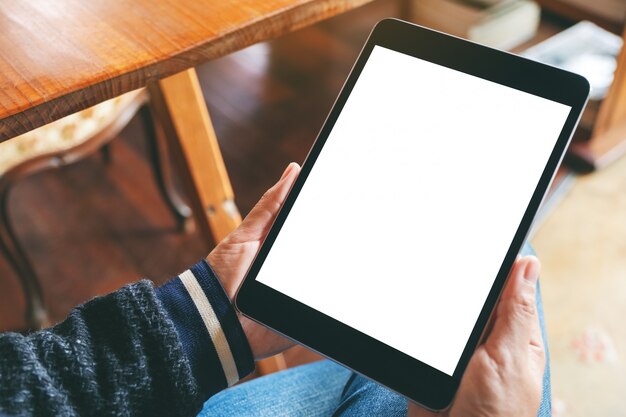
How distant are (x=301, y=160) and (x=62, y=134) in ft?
1.83

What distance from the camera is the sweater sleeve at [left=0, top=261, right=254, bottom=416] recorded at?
377 millimetres

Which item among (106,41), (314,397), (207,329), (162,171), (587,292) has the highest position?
(106,41)

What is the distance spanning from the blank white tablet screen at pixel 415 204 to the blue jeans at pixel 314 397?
9 centimetres

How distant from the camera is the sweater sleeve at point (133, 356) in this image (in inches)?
14.8

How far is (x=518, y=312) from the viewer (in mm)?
413

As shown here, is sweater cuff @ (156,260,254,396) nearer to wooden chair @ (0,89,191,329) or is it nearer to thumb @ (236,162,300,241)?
thumb @ (236,162,300,241)

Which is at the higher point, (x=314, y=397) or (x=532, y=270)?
(x=532, y=270)

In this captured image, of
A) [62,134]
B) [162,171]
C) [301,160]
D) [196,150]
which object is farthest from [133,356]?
[301,160]

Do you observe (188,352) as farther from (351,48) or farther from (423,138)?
(351,48)

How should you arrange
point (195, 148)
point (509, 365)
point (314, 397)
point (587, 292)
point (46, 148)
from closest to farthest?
1. point (509, 365)
2. point (314, 397)
3. point (195, 148)
4. point (46, 148)
5. point (587, 292)

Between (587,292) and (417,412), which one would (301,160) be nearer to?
(587,292)

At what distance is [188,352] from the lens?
44cm

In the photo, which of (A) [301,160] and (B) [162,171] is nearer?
(B) [162,171]

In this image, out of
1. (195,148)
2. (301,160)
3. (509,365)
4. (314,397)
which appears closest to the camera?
(509,365)
